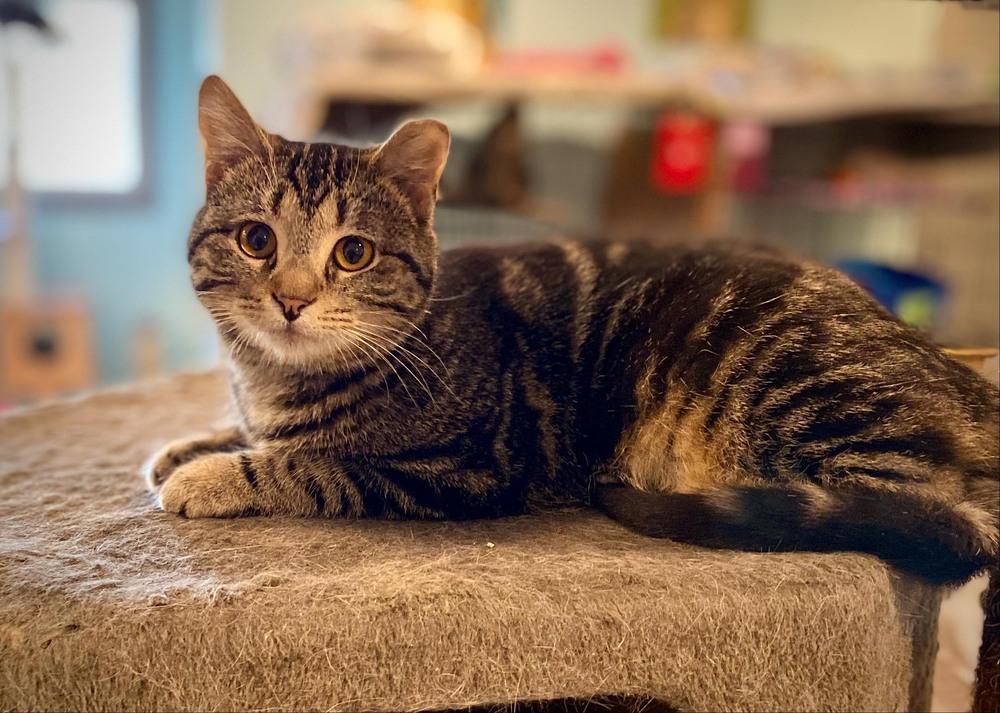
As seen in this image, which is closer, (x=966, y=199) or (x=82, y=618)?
(x=82, y=618)

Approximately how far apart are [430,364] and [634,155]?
2.67 m

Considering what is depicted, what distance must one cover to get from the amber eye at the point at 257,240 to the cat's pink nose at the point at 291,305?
0.21 feet

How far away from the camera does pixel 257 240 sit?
98 cm

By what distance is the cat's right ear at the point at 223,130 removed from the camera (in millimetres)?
964

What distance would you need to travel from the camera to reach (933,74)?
308 cm

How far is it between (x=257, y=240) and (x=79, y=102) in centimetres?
228

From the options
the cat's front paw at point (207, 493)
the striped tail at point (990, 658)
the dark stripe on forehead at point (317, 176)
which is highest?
the dark stripe on forehead at point (317, 176)

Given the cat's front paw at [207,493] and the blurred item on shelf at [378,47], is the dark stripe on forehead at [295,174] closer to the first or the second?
the cat's front paw at [207,493]

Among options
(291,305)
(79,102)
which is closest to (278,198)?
(291,305)

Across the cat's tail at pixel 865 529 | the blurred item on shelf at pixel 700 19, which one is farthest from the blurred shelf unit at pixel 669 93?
the cat's tail at pixel 865 529

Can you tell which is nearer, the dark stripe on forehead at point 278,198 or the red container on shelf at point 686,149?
the dark stripe on forehead at point 278,198

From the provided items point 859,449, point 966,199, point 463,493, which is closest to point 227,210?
point 463,493

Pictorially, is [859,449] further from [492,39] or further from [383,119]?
[492,39]

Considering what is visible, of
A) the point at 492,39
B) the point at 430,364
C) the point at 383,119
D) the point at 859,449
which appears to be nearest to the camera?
the point at 859,449
